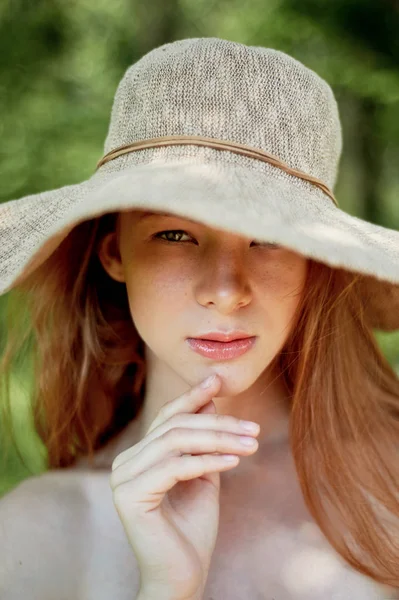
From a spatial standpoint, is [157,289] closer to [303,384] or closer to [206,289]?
[206,289]

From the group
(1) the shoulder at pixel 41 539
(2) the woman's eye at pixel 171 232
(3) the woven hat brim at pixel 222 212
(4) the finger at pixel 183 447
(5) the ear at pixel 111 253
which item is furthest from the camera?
(5) the ear at pixel 111 253

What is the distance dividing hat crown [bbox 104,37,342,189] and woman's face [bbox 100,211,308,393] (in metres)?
0.16

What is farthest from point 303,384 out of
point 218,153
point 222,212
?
point 222,212

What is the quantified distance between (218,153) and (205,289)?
0.23 m

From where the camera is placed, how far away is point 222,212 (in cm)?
90

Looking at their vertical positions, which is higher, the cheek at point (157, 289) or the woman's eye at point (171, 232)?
the woman's eye at point (171, 232)

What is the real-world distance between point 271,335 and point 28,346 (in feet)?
2.95

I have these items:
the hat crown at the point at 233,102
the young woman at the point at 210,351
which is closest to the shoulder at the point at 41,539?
the young woman at the point at 210,351

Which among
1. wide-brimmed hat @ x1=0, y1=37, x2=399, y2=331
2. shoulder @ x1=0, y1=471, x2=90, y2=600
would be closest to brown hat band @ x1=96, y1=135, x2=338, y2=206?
wide-brimmed hat @ x1=0, y1=37, x2=399, y2=331

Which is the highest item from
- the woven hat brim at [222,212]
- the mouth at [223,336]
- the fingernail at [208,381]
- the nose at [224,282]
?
the woven hat brim at [222,212]

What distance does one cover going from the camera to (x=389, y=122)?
315 cm

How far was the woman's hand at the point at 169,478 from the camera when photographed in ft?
3.75

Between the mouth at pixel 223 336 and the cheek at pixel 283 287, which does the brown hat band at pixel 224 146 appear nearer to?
the cheek at pixel 283 287

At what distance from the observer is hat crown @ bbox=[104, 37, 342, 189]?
3.85ft
